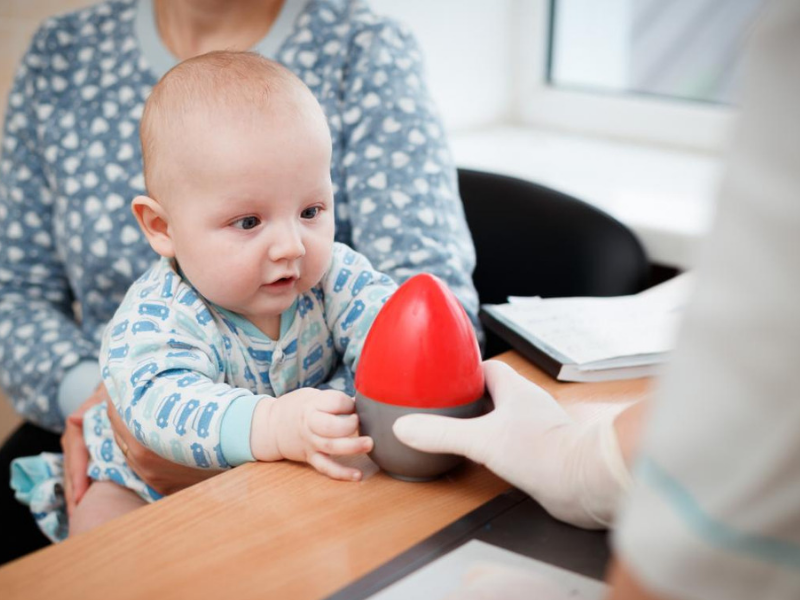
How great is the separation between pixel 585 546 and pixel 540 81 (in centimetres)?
181

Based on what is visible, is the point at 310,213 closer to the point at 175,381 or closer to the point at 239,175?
the point at 239,175

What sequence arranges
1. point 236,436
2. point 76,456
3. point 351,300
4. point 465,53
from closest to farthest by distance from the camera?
1. point 236,436
2. point 351,300
3. point 76,456
4. point 465,53

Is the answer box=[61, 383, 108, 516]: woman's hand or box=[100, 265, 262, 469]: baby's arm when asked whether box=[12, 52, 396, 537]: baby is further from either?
box=[61, 383, 108, 516]: woman's hand

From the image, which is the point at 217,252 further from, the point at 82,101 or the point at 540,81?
the point at 540,81

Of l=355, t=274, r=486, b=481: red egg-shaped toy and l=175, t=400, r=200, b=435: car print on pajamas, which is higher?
l=355, t=274, r=486, b=481: red egg-shaped toy

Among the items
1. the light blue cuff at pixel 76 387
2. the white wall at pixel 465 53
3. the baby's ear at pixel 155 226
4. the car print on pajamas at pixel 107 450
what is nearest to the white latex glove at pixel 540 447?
the baby's ear at pixel 155 226

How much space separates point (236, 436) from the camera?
2.40ft

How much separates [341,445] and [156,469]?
289 mm

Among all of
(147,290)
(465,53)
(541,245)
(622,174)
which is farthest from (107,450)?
(465,53)

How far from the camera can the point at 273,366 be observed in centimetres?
89

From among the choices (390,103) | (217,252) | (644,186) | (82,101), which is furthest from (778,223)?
(644,186)

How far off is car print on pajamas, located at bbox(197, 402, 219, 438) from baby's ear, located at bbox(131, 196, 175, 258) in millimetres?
205

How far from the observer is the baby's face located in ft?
2.58

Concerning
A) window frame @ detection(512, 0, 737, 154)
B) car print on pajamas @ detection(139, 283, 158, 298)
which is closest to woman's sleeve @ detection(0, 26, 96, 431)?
car print on pajamas @ detection(139, 283, 158, 298)
